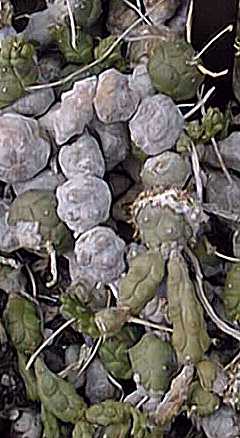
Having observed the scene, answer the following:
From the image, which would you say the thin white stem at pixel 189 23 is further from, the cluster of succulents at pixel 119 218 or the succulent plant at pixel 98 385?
the succulent plant at pixel 98 385

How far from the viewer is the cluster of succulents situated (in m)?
0.81

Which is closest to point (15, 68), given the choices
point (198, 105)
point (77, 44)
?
point (77, 44)

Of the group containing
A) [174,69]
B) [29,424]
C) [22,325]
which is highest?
[174,69]

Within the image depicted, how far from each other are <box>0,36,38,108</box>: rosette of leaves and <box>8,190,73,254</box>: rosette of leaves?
0.30 ft

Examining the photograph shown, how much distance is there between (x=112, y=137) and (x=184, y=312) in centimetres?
18

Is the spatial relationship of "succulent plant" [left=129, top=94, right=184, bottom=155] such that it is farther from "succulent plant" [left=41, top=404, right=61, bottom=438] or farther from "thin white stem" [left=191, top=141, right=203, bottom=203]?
"succulent plant" [left=41, top=404, right=61, bottom=438]

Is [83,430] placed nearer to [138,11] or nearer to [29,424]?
[29,424]

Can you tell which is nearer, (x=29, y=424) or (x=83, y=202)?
(x=83, y=202)

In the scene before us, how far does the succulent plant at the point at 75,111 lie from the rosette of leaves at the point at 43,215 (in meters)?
0.05

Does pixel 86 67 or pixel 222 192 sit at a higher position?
pixel 86 67

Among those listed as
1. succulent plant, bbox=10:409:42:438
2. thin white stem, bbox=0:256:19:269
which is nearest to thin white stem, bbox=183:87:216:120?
thin white stem, bbox=0:256:19:269

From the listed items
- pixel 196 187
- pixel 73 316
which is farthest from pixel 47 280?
pixel 196 187

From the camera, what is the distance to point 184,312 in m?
0.79

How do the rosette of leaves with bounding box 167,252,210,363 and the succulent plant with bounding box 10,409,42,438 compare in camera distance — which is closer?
the rosette of leaves with bounding box 167,252,210,363
